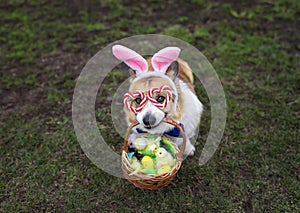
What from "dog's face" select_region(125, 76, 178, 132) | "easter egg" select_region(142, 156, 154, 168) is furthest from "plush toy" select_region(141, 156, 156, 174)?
"dog's face" select_region(125, 76, 178, 132)

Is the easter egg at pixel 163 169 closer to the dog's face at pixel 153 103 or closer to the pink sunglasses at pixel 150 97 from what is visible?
the dog's face at pixel 153 103

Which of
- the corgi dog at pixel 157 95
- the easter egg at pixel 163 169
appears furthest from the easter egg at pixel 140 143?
the easter egg at pixel 163 169

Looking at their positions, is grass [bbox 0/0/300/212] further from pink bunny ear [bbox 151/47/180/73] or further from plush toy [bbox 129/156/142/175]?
pink bunny ear [bbox 151/47/180/73]

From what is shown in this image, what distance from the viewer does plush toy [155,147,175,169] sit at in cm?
254

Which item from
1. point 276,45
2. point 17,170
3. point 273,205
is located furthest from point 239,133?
point 17,170

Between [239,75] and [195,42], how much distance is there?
2.42ft

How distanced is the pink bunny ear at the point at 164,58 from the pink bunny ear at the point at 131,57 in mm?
80

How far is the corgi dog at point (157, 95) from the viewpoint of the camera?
2465 millimetres

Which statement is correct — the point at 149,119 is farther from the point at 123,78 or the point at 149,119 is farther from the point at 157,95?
the point at 123,78

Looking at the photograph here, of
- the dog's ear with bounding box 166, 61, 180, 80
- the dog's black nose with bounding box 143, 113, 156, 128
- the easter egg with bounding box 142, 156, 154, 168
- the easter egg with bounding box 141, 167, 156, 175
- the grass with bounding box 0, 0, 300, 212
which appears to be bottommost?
the grass with bounding box 0, 0, 300, 212

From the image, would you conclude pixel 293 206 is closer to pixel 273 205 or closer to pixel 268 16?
pixel 273 205

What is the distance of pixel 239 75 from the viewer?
12.4 feet

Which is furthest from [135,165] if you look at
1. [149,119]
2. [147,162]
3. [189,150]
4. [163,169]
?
[189,150]

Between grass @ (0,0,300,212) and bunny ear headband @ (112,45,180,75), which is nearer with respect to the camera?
bunny ear headband @ (112,45,180,75)
